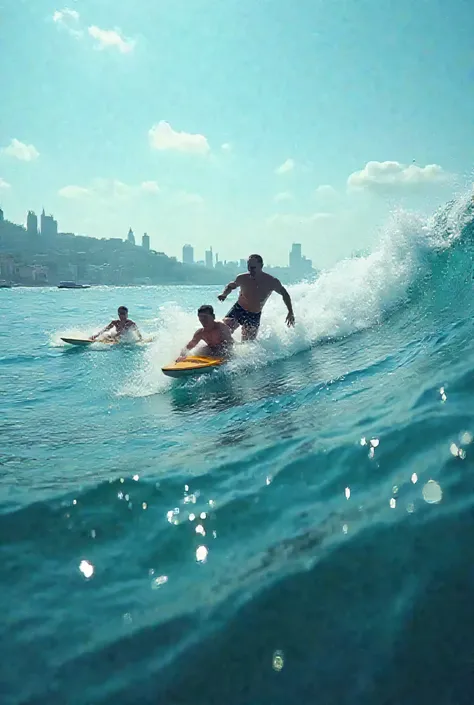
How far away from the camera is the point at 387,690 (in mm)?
1655

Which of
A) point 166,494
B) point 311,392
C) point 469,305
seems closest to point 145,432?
point 166,494

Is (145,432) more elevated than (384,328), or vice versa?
(384,328)

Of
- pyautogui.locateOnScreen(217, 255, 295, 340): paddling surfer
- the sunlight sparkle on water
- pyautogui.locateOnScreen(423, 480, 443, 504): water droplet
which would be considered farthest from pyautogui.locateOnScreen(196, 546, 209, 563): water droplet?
pyautogui.locateOnScreen(217, 255, 295, 340): paddling surfer

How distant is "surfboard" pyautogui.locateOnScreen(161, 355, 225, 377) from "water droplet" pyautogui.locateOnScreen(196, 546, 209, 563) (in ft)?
14.7

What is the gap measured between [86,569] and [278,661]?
4.04ft

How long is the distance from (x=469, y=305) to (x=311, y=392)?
14.6ft

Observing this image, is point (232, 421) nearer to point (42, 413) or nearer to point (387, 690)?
point (42, 413)

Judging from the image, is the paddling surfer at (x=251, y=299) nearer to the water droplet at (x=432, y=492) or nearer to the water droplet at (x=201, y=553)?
the water droplet at (x=432, y=492)

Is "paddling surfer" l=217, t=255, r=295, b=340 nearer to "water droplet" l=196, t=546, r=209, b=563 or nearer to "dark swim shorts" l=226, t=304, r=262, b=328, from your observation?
"dark swim shorts" l=226, t=304, r=262, b=328

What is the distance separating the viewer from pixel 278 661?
182 cm

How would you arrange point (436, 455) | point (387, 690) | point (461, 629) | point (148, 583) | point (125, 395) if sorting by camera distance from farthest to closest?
point (125, 395)
point (436, 455)
point (148, 583)
point (461, 629)
point (387, 690)

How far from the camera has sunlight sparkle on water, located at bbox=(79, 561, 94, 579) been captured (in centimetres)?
248

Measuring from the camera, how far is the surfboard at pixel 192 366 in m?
6.99

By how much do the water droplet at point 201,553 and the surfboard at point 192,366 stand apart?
4.48 metres
